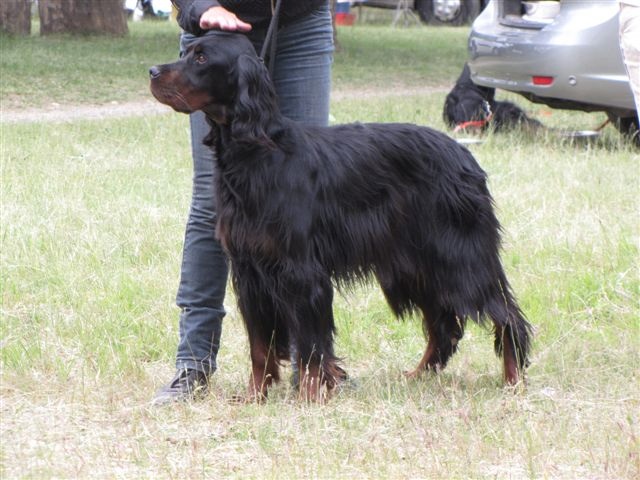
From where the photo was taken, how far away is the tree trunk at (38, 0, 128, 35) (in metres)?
17.3

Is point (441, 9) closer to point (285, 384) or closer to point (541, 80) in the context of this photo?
point (541, 80)

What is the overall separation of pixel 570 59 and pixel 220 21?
232 inches

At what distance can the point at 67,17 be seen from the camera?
683 inches

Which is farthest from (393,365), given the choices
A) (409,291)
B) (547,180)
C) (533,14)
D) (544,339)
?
(533,14)

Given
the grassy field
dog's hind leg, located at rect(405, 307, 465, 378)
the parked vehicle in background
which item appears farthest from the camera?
the parked vehicle in background

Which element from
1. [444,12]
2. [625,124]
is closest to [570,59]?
[625,124]

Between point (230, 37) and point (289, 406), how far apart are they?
1326mm

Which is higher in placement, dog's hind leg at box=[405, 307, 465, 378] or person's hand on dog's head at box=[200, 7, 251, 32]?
person's hand on dog's head at box=[200, 7, 251, 32]

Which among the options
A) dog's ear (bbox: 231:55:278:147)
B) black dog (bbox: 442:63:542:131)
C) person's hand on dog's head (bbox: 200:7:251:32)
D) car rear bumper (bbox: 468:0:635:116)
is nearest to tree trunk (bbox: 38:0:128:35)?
black dog (bbox: 442:63:542:131)

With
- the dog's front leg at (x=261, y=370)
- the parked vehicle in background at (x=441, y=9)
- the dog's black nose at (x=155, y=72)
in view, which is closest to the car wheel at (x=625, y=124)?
the dog's front leg at (x=261, y=370)

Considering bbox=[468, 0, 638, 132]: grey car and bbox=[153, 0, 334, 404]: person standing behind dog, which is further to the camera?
bbox=[468, 0, 638, 132]: grey car

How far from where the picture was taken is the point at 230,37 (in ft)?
12.6

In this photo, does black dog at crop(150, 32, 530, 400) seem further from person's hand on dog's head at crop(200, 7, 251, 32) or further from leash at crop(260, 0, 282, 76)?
leash at crop(260, 0, 282, 76)

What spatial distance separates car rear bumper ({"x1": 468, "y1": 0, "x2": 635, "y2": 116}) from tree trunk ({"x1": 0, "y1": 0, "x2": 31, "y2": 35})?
9330 mm
